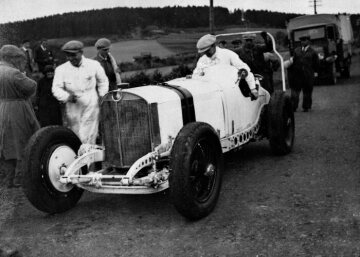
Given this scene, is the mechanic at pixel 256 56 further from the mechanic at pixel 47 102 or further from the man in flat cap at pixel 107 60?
the mechanic at pixel 47 102

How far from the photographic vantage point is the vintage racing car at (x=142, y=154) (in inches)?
187

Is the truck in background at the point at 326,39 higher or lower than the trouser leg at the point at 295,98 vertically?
higher

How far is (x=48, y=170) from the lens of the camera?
5164 mm

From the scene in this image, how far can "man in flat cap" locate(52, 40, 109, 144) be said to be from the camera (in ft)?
21.4

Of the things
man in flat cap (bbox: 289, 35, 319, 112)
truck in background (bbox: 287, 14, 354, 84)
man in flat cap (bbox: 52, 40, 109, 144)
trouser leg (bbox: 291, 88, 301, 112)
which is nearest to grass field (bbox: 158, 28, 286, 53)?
truck in background (bbox: 287, 14, 354, 84)

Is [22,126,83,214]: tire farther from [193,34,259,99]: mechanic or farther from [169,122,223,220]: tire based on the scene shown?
[193,34,259,99]: mechanic

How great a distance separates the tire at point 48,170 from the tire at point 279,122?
2.94 m

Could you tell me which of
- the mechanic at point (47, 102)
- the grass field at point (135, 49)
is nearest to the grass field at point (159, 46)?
the grass field at point (135, 49)

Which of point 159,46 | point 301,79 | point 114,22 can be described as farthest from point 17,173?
point 159,46

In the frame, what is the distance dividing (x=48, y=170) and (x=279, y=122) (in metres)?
3.38

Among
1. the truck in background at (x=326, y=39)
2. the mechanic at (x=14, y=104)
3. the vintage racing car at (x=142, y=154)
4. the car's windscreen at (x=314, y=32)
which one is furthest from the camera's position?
the car's windscreen at (x=314, y=32)

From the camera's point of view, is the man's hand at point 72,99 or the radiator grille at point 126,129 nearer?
the radiator grille at point 126,129

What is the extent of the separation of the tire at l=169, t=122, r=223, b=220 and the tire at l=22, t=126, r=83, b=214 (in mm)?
1341

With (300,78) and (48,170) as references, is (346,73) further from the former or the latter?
(48,170)
